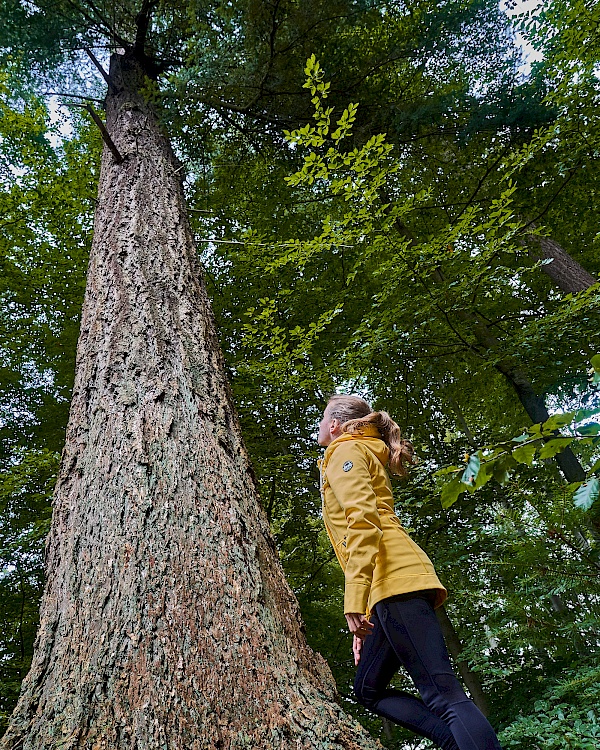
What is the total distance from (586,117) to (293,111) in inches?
118

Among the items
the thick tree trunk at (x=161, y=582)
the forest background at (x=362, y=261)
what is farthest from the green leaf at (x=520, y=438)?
the forest background at (x=362, y=261)

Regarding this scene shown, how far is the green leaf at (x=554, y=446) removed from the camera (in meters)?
0.89

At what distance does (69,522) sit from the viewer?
5.59 feet

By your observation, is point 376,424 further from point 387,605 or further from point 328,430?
point 387,605

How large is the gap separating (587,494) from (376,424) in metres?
1.48

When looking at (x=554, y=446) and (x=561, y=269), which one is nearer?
(x=554, y=446)

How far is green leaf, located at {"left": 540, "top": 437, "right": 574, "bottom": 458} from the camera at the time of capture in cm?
89

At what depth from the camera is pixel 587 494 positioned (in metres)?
0.91

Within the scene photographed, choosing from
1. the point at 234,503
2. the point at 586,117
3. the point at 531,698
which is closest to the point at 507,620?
the point at 531,698

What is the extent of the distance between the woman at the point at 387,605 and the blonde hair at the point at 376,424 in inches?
3.3

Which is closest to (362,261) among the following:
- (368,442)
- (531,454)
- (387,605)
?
(368,442)

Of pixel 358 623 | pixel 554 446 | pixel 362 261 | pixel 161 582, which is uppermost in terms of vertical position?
pixel 362 261

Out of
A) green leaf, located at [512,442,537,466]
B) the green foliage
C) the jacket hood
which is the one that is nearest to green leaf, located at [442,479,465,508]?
the green foliage

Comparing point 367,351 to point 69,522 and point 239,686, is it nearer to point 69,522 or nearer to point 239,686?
point 69,522
